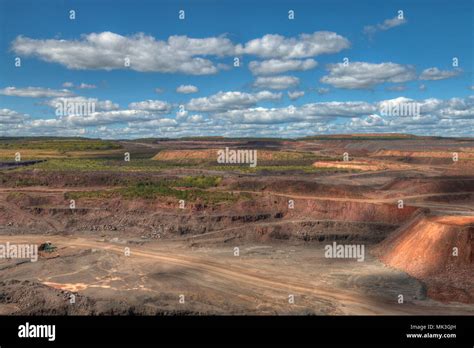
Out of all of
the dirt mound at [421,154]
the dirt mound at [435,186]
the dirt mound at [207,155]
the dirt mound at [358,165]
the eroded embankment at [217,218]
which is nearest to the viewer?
the eroded embankment at [217,218]

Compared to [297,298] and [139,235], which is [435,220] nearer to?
[297,298]

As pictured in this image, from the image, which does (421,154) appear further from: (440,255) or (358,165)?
(440,255)

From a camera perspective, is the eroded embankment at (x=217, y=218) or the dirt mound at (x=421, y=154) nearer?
the eroded embankment at (x=217, y=218)

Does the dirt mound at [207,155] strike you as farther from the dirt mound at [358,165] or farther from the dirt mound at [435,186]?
the dirt mound at [435,186]

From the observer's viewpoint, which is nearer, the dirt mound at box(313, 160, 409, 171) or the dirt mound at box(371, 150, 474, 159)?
the dirt mound at box(313, 160, 409, 171)

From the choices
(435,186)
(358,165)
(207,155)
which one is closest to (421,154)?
(358,165)

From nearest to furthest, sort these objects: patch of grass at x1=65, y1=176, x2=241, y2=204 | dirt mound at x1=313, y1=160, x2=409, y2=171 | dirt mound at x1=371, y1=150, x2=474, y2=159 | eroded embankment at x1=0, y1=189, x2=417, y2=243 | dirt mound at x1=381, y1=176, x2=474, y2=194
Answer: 1. eroded embankment at x1=0, y1=189, x2=417, y2=243
2. patch of grass at x1=65, y1=176, x2=241, y2=204
3. dirt mound at x1=381, y1=176, x2=474, y2=194
4. dirt mound at x1=313, y1=160, x2=409, y2=171
5. dirt mound at x1=371, y1=150, x2=474, y2=159

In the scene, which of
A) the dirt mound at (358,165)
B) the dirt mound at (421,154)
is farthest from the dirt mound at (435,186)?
the dirt mound at (421,154)

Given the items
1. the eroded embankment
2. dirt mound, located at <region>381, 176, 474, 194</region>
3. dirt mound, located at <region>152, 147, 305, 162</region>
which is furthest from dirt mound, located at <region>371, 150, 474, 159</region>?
the eroded embankment

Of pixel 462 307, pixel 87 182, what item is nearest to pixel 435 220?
pixel 462 307

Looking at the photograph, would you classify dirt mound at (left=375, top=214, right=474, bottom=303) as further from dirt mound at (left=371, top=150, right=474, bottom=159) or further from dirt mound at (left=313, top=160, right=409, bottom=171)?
dirt mound at (left=371, top=150, right=474, bottom=159)
